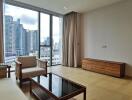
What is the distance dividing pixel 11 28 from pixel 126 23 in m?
4.53

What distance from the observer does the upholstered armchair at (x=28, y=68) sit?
10.6 ft

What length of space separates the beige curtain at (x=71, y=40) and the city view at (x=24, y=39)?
0.47 meters

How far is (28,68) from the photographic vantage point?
12.1 feet

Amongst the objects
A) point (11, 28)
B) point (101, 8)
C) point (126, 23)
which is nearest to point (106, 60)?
point (126, 23)

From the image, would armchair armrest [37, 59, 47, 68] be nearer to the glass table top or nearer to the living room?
the living room

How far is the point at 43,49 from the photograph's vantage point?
583cm

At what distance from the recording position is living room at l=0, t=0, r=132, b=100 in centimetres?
326

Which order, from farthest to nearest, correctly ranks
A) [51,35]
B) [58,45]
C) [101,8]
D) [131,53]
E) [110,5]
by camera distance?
[58,45]
[51,35]
[101,8]
[110,5]
[131,53]

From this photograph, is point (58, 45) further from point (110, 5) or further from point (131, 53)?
point (131, 53)

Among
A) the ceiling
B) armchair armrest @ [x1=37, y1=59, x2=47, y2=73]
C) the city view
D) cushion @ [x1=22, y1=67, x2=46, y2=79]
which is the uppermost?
the ceiling

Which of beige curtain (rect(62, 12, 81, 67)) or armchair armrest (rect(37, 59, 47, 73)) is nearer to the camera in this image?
armchair armrest (rect(37, 59, 47, 73))

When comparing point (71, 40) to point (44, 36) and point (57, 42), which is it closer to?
point (57, 42)

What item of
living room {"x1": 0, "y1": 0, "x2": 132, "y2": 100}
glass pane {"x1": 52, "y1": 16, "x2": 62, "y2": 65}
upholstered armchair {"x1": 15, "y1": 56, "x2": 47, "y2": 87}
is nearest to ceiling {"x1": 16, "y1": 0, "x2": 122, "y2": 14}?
living room {"x1": 0, "y1": 0, "x2": 132, "y2": 100}

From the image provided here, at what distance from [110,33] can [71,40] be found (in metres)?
1.96
